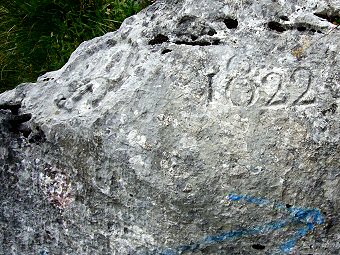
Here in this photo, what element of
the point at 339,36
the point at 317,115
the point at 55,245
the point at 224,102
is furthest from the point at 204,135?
the point at 55,245

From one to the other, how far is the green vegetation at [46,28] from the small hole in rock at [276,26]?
161cm

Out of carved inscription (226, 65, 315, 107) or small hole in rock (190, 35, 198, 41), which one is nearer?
carved inscription (226, 65, 315, 107)

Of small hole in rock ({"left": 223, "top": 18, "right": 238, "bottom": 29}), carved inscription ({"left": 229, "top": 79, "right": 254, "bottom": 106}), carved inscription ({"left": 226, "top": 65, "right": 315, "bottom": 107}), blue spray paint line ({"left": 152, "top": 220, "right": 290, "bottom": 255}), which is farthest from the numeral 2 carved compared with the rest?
blue spray paint line ({"left": 152, "top": 220, "right": 290, "bottom": 255})

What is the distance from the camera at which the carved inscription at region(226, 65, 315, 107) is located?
189cm

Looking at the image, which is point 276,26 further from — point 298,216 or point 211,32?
point 298,216

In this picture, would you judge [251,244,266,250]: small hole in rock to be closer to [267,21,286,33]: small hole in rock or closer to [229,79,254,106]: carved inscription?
[229,79,254,106]: carved inscription

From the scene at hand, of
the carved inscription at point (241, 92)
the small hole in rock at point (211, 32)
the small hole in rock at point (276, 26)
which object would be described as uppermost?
the small hole in rock at point (276, 26)

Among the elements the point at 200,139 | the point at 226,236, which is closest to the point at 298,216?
the point at 226,236

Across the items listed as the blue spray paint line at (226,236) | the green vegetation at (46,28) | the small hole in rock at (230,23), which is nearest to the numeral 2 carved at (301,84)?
the small hole in rock at (230,23)

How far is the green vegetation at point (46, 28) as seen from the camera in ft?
11.6

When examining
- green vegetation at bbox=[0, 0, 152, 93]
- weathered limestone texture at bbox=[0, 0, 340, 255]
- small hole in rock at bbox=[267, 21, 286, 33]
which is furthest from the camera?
green vegetation at bbox=[0, 0, 152, 93]

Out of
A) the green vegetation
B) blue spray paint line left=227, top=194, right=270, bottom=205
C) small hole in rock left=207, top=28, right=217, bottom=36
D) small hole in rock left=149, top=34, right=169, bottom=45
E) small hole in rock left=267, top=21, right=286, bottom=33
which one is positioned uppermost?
small hole in rock left=267, top=21, right=286, bottom=33

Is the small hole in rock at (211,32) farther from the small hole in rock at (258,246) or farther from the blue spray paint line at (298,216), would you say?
the small hole in rock at (258,246)

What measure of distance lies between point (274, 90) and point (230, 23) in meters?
Result: 0.28
